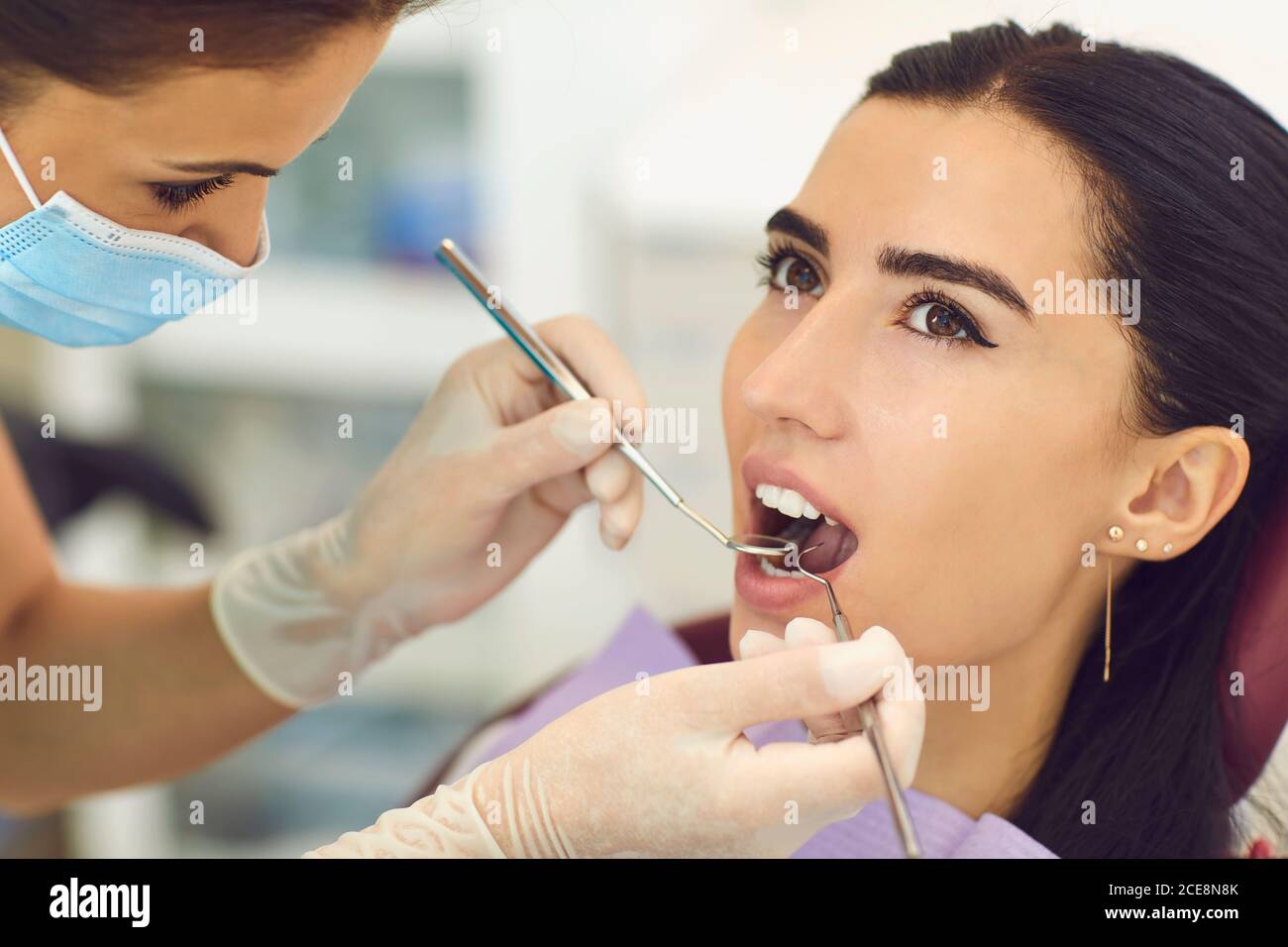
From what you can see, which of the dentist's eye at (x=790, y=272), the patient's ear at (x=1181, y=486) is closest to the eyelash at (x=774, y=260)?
the dentist's eye at (x=790, y=272)

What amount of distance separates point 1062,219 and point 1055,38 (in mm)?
161

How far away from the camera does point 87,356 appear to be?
80.7 inches

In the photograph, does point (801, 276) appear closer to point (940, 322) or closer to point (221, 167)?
point (940, 322)

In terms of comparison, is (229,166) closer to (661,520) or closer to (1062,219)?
(1062,219)

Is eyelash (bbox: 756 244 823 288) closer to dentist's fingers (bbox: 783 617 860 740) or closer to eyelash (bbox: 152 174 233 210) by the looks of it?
dentist's fingers (bbox: 783 617 860 740)

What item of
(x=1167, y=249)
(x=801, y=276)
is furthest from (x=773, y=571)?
(x=1167, y=249)

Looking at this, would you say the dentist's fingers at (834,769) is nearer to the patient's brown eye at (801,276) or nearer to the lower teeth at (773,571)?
the lower teeth at (773,571)

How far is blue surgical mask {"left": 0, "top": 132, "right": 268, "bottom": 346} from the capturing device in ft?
2.56

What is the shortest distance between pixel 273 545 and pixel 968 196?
2.34 feet

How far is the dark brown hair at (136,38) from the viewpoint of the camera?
2.27 feet

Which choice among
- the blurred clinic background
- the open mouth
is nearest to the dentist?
the open mouth

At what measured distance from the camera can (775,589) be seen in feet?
2.92

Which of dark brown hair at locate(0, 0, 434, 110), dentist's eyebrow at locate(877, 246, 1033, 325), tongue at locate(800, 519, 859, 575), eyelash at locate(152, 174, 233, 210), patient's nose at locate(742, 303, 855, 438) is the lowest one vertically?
tongue at locate(800, 519, 859, 575)

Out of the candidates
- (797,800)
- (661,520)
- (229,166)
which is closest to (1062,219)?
(797,800)
